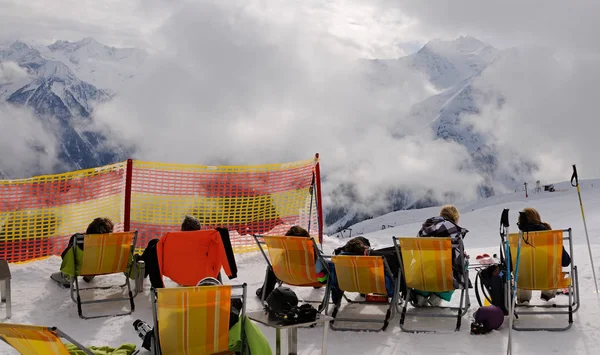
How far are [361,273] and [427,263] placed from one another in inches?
23.8

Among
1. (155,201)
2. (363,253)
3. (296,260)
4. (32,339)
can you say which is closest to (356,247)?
(363,253)

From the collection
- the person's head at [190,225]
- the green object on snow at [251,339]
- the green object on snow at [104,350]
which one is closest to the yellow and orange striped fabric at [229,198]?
the person's head at [190,225]

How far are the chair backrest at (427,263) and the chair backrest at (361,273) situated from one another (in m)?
0.27

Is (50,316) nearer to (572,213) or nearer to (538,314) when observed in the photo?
(538,314)

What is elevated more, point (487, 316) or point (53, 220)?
point (53, 220)

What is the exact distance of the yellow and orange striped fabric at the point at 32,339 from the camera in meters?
3.34

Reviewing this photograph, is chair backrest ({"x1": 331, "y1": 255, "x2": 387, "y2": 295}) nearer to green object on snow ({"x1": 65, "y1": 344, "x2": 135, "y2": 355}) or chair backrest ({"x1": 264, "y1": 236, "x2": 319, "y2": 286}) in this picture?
chair backrest ({"x1": 264, "y1": 236, "x2": 319, "y2": 286})

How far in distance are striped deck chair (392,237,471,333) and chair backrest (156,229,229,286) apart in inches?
79.1

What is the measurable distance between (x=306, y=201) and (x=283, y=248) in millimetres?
5163

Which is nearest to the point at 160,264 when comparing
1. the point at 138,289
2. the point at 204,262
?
the point at 204,262

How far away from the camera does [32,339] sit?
344 cm

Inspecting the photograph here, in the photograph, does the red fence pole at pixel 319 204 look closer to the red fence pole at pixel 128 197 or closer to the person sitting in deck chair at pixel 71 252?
the red fence pole at pixel 128 197

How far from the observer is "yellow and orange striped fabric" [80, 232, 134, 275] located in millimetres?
6926

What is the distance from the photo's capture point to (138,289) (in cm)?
779
